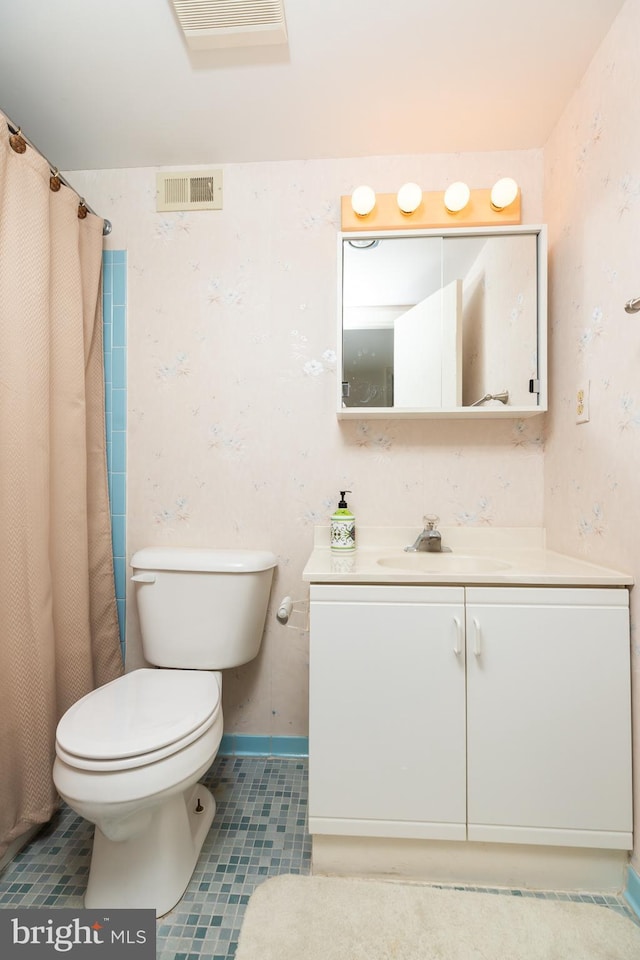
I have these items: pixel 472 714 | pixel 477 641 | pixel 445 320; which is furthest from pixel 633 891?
pixel 445 320

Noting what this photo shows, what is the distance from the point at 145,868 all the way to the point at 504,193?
7.03 feet

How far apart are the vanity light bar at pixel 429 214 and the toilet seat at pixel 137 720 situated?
153 cm

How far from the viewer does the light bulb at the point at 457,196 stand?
1.53 metres

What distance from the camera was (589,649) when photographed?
1.15 meters

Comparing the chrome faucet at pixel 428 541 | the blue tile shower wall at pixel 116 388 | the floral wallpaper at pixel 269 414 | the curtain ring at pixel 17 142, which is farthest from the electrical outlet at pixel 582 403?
the curtain ring at pixel 17 142

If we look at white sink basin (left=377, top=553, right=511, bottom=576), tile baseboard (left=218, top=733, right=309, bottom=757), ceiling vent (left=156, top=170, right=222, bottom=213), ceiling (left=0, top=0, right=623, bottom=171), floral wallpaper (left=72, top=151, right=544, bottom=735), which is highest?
ceiling (left=0, top=0, right=623, bottom=171)

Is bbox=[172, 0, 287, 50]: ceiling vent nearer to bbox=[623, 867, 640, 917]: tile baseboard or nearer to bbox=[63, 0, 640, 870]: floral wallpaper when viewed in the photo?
bbox=[63, 0, 640, 870]: floral wallpaper

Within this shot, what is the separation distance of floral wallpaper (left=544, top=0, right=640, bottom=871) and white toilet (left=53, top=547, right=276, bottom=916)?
1.00 meters

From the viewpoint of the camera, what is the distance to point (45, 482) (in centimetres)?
137

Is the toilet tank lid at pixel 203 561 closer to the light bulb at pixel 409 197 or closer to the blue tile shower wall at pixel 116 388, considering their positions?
the blue tile shower wall at pixel 116 388

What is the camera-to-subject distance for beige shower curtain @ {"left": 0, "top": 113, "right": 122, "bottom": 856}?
1.25m

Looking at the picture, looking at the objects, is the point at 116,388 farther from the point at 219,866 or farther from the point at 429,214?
the point at 219,866

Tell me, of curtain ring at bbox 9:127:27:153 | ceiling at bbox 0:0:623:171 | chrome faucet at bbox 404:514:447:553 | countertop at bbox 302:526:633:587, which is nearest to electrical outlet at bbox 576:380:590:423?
countertop at bbox 302:526:633:587

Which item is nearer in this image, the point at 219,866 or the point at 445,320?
the point at 219,866
